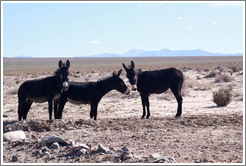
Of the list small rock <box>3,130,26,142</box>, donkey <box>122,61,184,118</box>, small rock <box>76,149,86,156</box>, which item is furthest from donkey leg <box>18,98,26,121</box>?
small rock <box>76,149,86,156</box>

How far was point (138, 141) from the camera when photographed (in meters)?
10.3

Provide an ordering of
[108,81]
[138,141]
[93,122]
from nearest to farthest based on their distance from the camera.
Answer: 1. [138,141]
2. [93,122]
3. [108,81]

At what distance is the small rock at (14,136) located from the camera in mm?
10617

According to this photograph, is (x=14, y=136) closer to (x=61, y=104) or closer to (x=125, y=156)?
(x=61, y=104)

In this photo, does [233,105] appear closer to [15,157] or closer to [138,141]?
[138,141]

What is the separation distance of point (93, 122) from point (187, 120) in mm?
3046

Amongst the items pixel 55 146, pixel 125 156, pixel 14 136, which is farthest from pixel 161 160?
pixel 14 136

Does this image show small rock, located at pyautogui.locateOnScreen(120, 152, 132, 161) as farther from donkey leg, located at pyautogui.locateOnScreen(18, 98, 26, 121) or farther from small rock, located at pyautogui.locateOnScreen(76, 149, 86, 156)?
donkey leg, located at pyautogui.locateOnScreen(18, 98, 26, 121)

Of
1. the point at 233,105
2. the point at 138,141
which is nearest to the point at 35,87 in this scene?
the point at 138,141

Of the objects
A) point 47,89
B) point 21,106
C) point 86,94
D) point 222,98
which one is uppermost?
point 47,89

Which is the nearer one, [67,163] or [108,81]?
[67,163]

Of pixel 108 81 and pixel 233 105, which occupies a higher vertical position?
pixel 108 81

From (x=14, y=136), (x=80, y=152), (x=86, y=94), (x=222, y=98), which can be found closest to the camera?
(x=80, y=152)

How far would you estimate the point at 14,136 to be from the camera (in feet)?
35.3
